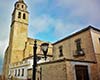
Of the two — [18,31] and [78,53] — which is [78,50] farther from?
[18,31]

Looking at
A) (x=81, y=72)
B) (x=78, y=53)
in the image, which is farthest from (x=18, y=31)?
(x=81, y=72)

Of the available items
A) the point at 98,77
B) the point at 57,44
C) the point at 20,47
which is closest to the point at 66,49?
the point at 57,44

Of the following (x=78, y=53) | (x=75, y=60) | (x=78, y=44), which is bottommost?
(x=75, y=60)

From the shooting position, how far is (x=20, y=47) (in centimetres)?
3578

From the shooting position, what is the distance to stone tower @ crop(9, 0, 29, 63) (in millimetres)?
34656

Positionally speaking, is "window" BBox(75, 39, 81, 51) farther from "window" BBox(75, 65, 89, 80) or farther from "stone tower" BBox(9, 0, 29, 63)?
"stone tower" BBox(9, 0, 29, 63)

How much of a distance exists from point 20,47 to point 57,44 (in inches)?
619

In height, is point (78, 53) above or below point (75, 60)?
above

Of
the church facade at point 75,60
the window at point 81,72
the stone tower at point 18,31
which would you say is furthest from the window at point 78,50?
the stone tower at point 18,31

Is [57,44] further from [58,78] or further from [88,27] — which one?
[58,78]

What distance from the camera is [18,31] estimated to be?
36.9 m

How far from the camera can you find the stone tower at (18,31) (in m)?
34.7

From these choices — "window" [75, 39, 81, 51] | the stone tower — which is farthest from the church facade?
the stone tower

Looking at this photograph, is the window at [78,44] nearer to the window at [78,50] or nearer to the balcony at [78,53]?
the window at [78,50]
